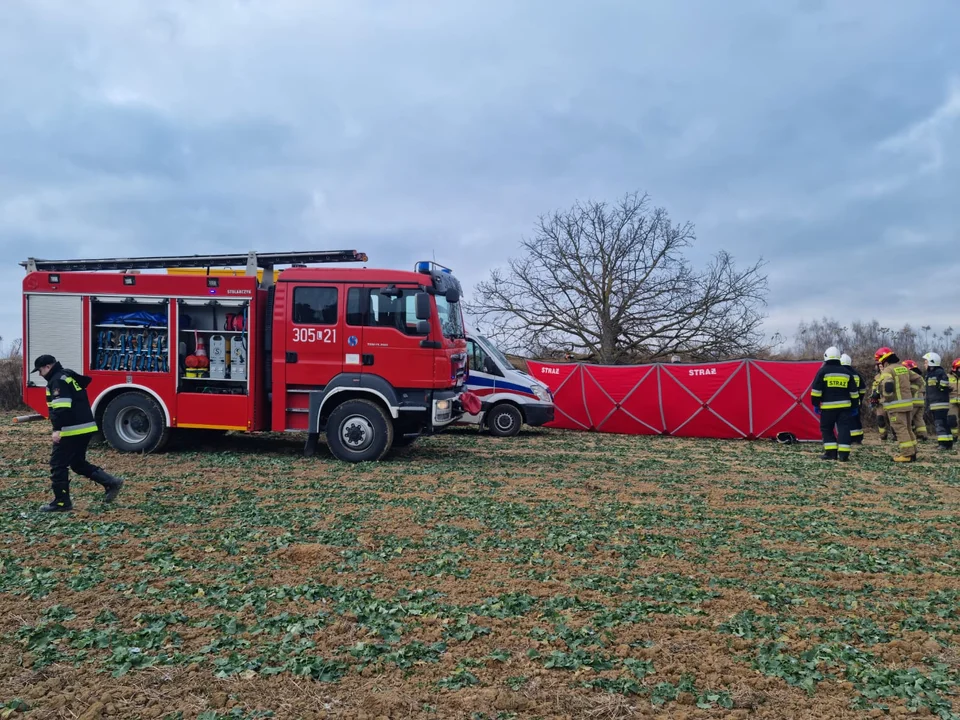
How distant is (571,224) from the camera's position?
1032 inches

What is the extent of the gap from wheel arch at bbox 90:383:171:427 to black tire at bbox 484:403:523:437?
23.4 feet

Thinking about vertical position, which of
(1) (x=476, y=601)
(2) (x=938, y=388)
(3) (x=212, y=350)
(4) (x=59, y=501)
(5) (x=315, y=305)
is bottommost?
(1) (x=476, y=601)

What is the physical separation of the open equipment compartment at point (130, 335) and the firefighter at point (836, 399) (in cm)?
1060

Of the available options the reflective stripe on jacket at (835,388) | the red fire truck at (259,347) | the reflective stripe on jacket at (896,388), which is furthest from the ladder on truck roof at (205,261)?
the reflective stripe on jacket at (896,388)

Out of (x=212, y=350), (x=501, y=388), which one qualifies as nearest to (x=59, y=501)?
(x=212, y=350)

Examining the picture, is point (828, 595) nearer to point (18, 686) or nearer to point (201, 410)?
point (18, 686)

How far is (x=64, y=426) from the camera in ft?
24.8

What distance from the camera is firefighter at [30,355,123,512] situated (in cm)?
752

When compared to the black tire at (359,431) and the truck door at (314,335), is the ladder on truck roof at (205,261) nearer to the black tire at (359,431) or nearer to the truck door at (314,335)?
the truck door at (314,335)

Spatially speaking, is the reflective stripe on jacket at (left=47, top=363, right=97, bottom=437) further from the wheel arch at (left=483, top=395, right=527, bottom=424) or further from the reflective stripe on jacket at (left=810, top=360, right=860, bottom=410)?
the reflective stripe on jacket at (left=810, top=360, right=860, bottom=410)

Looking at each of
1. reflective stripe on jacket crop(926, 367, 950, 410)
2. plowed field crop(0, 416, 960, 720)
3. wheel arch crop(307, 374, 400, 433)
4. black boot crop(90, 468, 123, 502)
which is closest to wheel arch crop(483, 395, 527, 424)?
wheel arch crop(307, 374, 400, 433)

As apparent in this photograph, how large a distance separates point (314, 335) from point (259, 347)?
3.43 ft

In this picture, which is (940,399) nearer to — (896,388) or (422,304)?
(896,388)

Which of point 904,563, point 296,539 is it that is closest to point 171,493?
point 296,539
